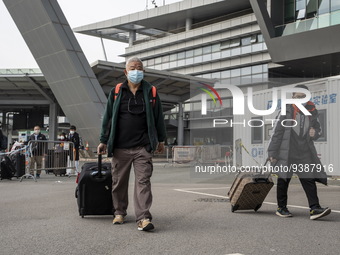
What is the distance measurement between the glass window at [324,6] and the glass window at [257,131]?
1444 cm

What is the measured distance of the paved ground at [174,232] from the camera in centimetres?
413

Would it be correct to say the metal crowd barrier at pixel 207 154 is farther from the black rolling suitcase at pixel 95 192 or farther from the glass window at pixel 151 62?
the glass window at pixel 151 62

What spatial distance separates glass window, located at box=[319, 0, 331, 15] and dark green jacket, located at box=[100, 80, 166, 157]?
2440cm

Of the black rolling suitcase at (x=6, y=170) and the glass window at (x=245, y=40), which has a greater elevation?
the glass window at (x=245, y=40)

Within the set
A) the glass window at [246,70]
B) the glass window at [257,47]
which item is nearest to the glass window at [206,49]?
the glass window at [246,70]

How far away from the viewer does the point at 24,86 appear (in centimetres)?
4141

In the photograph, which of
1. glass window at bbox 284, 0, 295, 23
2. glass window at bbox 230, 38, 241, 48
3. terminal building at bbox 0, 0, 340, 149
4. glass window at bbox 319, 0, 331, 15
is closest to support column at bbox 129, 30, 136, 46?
terminal building at bbox 0, 0, 340, 149

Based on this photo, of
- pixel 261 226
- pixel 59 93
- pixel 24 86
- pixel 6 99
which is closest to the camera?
pixel 261 226

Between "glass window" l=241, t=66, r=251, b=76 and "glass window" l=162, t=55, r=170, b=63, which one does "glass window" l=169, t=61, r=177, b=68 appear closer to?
"glass window" l=162, t=55, r=170, b=63

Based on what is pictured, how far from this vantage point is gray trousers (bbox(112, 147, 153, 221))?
5109mm

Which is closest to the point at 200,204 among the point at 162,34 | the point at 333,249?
the point at 333,249

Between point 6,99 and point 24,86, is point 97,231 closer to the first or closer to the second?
point 24,86

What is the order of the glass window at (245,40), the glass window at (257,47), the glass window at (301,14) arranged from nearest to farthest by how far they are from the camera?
the glass window at (301,14)
the glass window at (257,47)
the glass window at (245,40)

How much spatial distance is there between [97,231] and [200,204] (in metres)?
3.01
